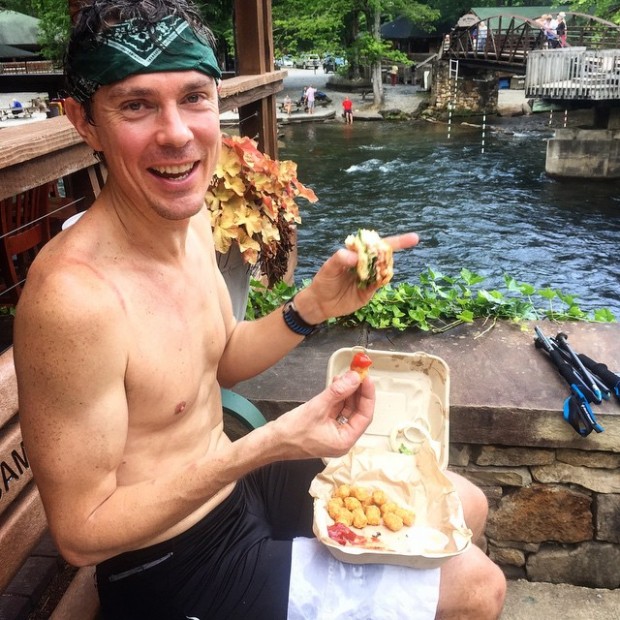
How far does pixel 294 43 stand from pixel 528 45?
12.0m

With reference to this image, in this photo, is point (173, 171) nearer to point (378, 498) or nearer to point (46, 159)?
point (46, 159)

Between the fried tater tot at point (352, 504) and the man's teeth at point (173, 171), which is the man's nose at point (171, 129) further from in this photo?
the fried tater tot at point (352, 504)

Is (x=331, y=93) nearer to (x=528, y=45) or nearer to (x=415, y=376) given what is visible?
(x=528, y=45)

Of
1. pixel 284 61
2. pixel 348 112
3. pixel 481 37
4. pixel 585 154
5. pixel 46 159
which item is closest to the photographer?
Result: pixel 46 159

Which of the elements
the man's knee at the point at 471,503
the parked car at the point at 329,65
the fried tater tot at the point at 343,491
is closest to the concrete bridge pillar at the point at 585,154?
the man's knee at the point at 471,503

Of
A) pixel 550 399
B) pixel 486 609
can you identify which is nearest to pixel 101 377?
pixel 486 609

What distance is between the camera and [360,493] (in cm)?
195

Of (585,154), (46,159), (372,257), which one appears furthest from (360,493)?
(585,154)

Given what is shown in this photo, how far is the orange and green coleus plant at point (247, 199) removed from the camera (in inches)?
114

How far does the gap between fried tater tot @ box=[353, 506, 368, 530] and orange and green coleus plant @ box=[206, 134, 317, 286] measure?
1392mm

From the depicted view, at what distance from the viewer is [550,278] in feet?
44.2

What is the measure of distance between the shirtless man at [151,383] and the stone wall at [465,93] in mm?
34594

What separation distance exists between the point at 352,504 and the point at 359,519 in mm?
67

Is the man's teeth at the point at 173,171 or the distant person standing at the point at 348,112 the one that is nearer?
the man's teeth at the point at 173,171
